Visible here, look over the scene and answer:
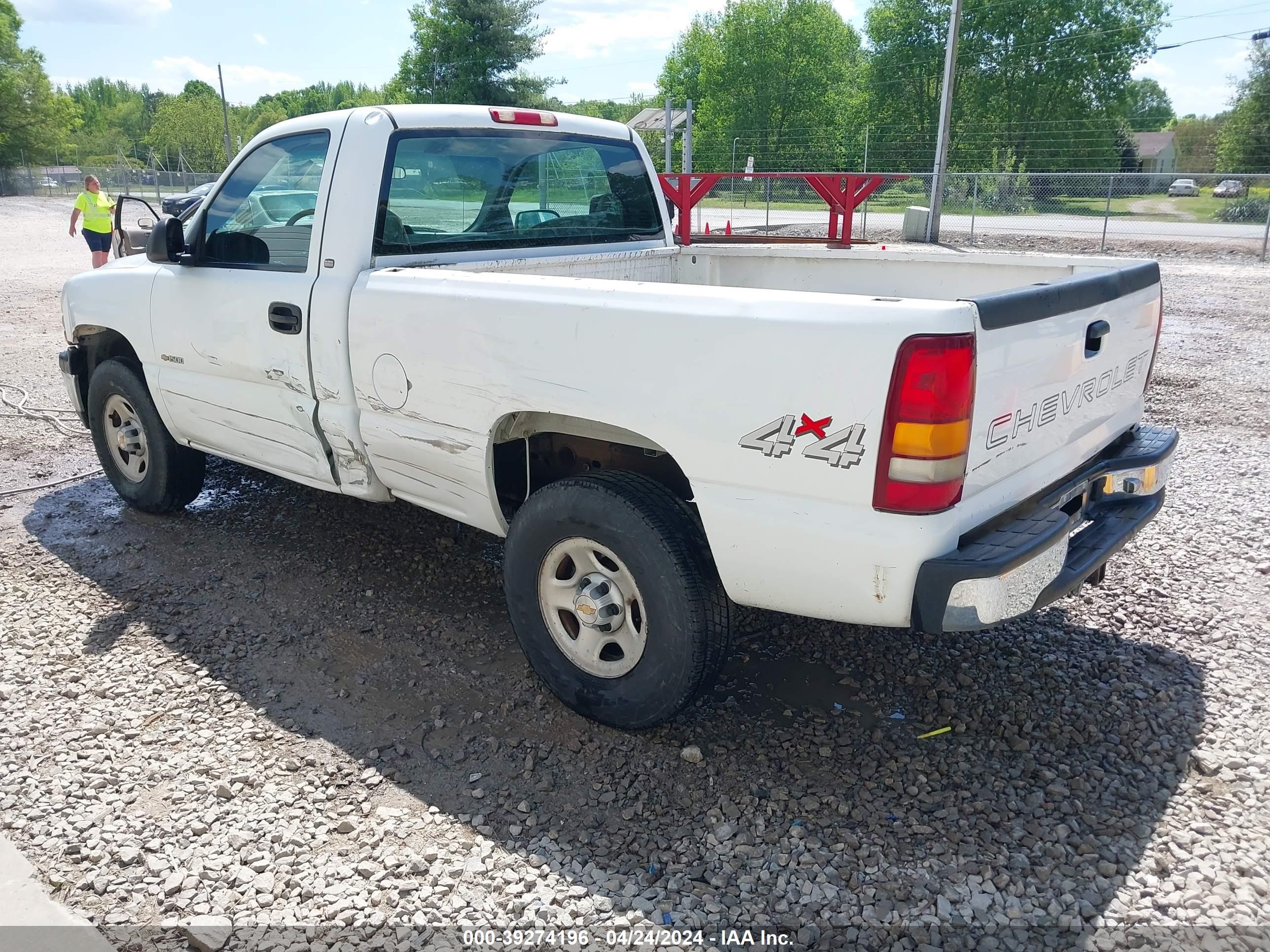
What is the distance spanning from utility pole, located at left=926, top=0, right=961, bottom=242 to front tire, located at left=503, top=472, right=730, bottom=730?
19.2 meters

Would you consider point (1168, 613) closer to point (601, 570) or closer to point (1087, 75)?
point (601, 570)

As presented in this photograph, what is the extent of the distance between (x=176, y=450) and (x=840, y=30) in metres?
70.2

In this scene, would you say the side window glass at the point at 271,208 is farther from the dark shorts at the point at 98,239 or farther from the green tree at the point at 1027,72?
the green tree at the point at 1027,72

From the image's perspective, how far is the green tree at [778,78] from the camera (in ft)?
188

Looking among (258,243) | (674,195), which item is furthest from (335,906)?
(674,195)

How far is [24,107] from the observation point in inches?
2392

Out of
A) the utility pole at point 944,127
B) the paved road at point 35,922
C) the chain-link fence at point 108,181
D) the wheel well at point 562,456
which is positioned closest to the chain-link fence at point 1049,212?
the utility pole at point 944,127

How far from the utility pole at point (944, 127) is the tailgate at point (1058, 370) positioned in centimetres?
1815

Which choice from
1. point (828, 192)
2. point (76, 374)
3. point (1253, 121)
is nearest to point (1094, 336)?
point (76, 374)

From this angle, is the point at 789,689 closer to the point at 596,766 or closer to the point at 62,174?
the point at 596,766

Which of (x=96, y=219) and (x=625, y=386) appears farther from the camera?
(x=96, y=219)

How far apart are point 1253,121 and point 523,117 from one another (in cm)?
5097

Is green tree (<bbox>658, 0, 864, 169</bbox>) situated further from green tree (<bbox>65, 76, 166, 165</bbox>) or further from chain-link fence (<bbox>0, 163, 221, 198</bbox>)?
green tree (<bbox>65, 76, 166, 165</bbox>)

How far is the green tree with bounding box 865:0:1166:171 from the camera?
51.3 metres
